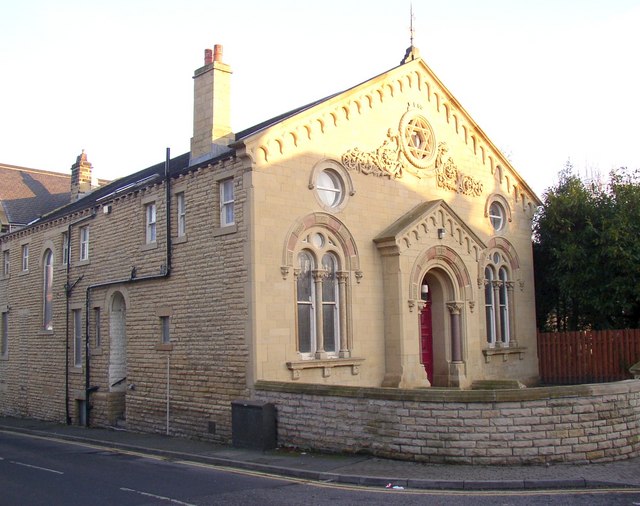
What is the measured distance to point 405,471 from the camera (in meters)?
12.7

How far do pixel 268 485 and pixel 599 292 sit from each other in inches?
625

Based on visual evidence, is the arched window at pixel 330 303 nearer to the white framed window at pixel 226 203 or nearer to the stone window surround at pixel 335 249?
the stone window surround at pixel 335 249

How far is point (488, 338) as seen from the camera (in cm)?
2386

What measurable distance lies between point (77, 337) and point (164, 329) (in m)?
6.27

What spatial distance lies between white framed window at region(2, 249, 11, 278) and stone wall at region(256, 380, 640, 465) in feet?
68.3

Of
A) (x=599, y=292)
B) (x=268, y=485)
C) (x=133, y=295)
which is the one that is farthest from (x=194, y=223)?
(x=599, y=292)

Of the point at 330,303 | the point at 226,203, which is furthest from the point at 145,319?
the point at 330,303

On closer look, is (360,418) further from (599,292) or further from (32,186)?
(32,186)

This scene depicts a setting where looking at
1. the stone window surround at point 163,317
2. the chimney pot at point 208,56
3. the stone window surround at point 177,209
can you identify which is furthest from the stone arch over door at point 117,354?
the chimney pot at point 208,56

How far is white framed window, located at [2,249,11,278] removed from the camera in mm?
30031

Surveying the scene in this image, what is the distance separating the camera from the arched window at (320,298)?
1841 centimetres

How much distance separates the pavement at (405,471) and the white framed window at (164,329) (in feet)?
13.0

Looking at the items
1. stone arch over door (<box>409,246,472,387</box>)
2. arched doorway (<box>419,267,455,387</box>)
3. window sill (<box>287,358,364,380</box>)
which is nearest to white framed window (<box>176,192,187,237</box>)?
window sill (<box>287,358,364,380</box>)

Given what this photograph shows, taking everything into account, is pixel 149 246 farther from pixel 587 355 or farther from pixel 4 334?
pixel 587 355
